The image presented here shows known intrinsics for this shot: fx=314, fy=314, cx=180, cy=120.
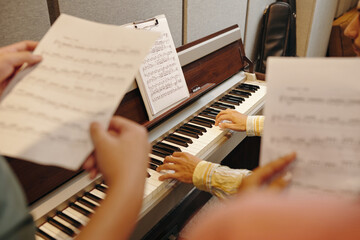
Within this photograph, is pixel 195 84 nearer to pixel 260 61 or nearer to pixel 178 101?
pixel 178 101

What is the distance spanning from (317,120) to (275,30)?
257 centimetres

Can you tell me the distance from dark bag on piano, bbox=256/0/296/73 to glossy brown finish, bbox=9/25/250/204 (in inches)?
30.5

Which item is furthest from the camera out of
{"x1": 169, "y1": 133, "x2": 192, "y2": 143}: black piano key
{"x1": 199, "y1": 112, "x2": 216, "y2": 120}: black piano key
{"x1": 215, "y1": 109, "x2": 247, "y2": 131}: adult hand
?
{"x1": 199, "y1": 112, "x2": 216, "y2": 120}: black piano key

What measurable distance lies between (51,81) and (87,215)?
55cm

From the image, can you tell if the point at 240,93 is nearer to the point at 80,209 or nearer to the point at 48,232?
the point at 80,209

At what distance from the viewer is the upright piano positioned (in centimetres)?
110

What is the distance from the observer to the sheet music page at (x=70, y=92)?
0.67m

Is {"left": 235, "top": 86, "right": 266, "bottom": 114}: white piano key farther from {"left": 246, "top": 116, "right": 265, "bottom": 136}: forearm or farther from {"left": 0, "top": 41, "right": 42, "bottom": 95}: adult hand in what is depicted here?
{"left": 0, "top": 41, "right": 42, "bottom": 95}: adult hand

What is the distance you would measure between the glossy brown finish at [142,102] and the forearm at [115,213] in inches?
21.2

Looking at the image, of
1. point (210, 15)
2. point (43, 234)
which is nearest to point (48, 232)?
point (43, 234)

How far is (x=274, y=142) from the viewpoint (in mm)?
704

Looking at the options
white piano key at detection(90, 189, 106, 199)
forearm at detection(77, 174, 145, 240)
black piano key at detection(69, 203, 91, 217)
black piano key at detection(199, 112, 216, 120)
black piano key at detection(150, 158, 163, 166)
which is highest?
forearm at detection(77, 174, 145, 240)

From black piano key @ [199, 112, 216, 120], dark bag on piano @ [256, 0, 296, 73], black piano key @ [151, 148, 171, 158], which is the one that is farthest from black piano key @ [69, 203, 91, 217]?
dark bag on piano @ [256, 0, 296, 73]

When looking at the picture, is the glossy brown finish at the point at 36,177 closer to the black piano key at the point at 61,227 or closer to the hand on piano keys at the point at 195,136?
the black piano key at the point at 61,227
